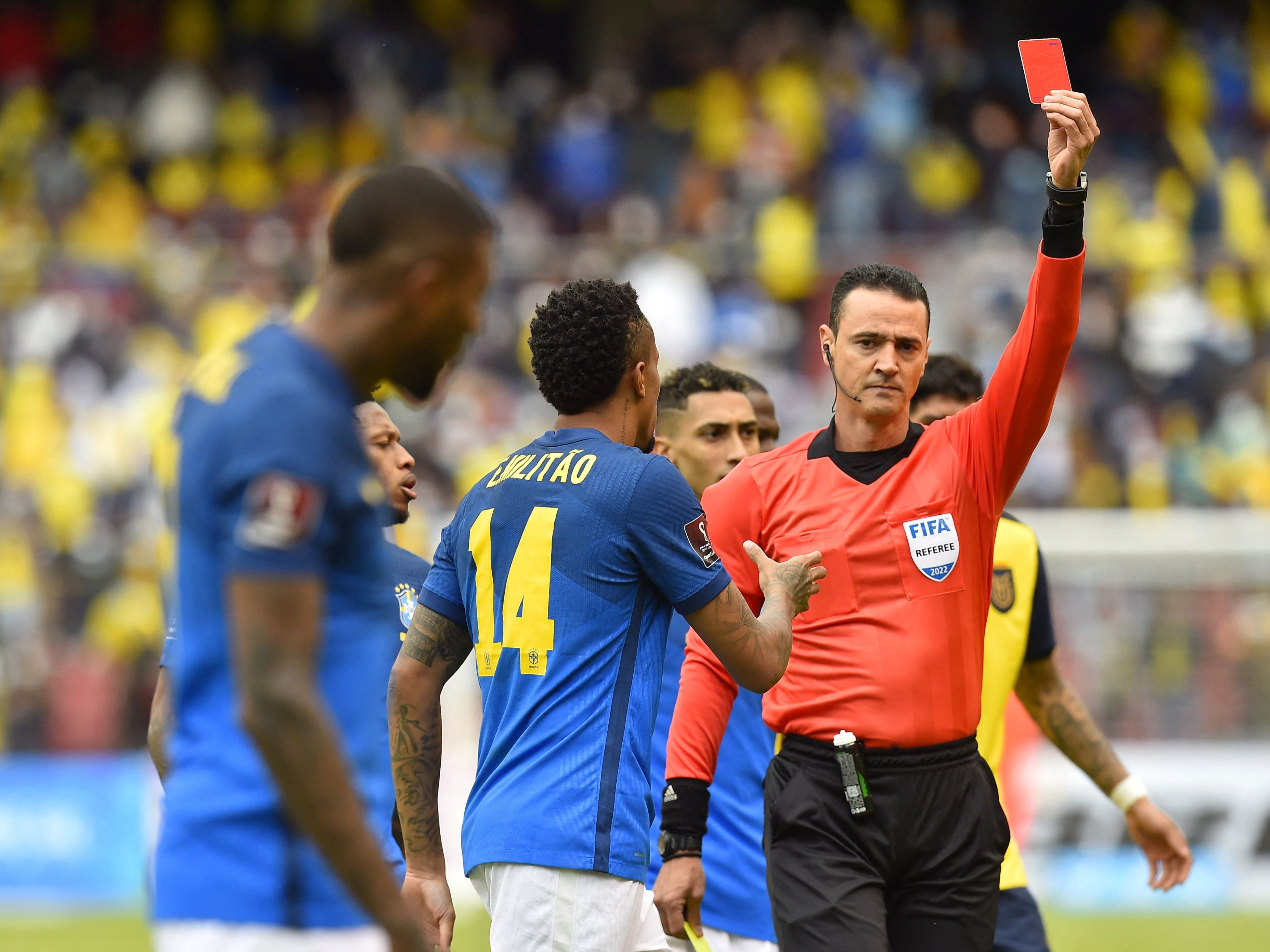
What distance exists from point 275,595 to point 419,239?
0.71m

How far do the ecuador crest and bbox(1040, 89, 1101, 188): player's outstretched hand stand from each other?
5.94 feet

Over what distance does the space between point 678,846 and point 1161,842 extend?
6.61 ft

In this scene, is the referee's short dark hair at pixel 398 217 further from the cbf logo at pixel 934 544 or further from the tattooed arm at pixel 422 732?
the cbf logo at pixel 934 544

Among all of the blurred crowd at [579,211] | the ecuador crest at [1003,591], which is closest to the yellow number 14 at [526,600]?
the ecuador crest at [1003,591]

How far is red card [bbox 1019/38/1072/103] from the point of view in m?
4.53

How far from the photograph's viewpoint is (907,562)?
15.4 feet

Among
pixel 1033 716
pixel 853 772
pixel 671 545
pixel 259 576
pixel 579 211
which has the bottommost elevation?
pixel 1033 716

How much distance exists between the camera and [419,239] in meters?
2.87

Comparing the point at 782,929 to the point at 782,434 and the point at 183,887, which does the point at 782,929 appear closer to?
the point at 183,887

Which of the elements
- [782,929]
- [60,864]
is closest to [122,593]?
[60,864]

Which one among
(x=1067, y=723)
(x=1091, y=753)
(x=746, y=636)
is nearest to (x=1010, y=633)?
(x=1067, y=723)

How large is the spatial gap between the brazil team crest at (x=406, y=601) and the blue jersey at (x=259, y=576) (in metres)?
2.18

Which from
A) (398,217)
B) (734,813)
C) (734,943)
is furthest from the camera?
(734,813)

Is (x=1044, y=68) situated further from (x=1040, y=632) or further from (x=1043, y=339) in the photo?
(x=1040, y=632)
